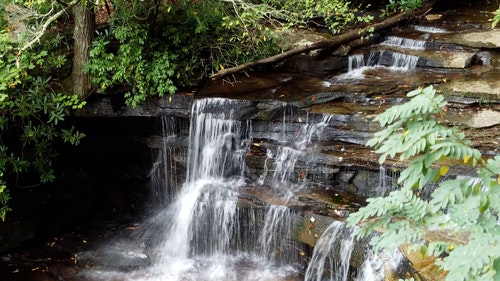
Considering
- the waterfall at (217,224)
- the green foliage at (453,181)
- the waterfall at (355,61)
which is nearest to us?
the green foliage at (453,181)

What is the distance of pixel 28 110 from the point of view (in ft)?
22.1

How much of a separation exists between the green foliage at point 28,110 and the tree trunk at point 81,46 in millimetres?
233

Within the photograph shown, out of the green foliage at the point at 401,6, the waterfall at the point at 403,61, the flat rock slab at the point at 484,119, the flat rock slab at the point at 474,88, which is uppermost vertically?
the green foliage at the point at 401,6

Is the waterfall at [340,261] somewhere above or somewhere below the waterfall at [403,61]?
below

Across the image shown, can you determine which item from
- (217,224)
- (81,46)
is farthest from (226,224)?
(81,46)

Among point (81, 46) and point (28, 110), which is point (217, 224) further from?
point (81, 46)

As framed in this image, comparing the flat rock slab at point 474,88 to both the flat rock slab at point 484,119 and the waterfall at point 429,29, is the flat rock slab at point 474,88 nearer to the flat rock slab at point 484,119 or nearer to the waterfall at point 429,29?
the flat rock slab at point 484,119

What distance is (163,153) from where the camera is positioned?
8.30 metres

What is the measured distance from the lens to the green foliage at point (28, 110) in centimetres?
647

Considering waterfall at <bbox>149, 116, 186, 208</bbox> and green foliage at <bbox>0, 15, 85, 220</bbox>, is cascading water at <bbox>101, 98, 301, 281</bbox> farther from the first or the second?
green foliage at <bbox>0, 15, 85, 220</bbox>

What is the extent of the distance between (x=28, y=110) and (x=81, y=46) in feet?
4.80

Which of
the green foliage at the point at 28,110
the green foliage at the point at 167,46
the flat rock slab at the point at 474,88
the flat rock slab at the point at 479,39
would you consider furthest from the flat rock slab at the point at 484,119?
the green foliage at the point at 28,110

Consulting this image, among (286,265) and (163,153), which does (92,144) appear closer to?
(163,153)

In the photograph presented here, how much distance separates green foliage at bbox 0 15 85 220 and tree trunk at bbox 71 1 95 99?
233mm
